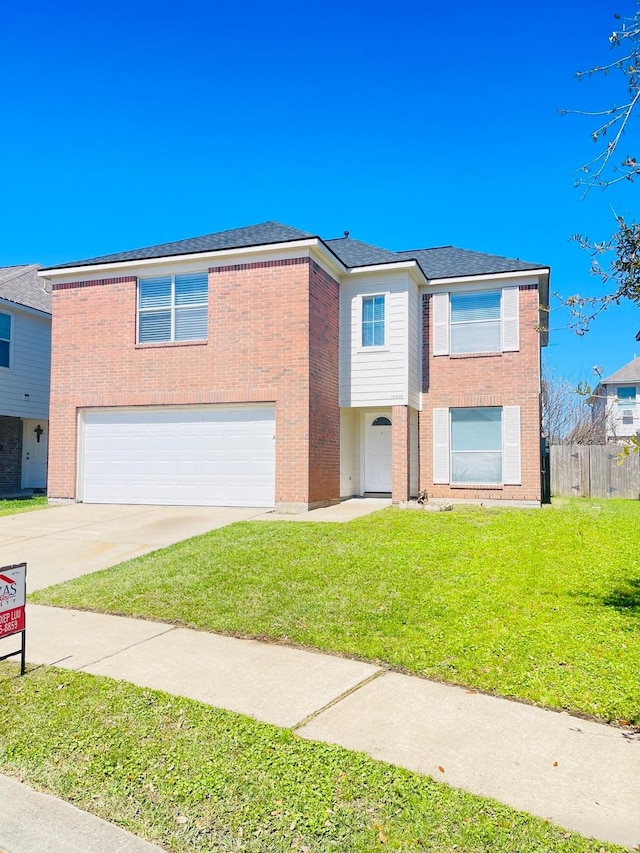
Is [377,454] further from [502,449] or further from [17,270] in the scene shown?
[17,270]

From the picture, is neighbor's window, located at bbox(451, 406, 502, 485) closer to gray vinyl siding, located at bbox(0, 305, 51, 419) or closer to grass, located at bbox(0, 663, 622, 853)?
grass, located at bbox(0, 663, 622, 853)

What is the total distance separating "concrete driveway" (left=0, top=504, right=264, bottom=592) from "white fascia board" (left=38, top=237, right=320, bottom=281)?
5.58m

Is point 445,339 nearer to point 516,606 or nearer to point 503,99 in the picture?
point 503,99

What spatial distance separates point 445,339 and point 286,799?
44.8 ft

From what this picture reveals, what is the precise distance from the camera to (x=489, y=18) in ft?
28.9

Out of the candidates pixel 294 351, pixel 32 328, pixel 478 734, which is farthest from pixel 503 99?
pixel 32 328

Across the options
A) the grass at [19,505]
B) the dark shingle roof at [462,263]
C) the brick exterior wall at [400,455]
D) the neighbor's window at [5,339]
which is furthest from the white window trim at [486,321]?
the neighbor's window at [5,339]

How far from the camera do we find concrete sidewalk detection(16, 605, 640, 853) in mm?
3123

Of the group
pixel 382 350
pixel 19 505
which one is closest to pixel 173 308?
pixel 382 350

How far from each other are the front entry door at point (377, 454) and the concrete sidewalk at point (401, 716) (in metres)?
10.7

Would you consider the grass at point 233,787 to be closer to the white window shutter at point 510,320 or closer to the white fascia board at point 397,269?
the white fascia board at point 397,269

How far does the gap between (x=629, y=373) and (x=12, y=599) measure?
139 feet

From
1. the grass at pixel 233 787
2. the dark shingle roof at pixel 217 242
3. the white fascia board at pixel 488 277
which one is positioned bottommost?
the grass at pixel 233 787

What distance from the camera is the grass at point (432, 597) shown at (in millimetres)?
4777
